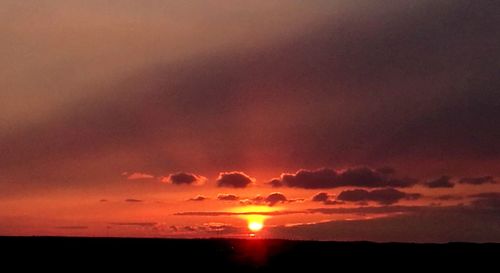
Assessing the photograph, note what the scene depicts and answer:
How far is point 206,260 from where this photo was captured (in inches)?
3792

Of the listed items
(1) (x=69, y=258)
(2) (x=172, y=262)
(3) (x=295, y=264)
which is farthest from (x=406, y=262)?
(1) (x=69, y=258)

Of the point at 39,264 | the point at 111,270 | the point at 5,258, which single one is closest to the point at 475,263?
the point at 111,270

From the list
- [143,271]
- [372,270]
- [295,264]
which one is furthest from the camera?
[295,264]

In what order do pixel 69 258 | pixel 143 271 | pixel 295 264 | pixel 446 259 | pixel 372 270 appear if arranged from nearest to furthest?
1. pixel 143 271
2. pixel 372 270
3. pixel 295 264
4. pixel 69 258
5. pixel 446 259

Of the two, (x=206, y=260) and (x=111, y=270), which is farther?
(x=206, y=260)

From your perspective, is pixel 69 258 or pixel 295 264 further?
pixel 69 258

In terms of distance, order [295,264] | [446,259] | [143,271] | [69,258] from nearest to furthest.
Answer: [143,271] < [295,264] < [69,258] < [446,259]

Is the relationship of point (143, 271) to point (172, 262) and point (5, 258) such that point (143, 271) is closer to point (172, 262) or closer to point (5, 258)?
point (172, 262)

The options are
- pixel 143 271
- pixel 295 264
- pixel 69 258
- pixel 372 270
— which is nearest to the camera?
pixel 143 271

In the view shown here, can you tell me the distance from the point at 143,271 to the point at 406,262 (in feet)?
135

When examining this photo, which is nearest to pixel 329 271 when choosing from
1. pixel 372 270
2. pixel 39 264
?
pixel 372 270

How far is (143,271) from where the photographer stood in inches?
3105

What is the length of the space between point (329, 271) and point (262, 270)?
856cm

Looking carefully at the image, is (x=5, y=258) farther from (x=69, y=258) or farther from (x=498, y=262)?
(x=498, y=262)
